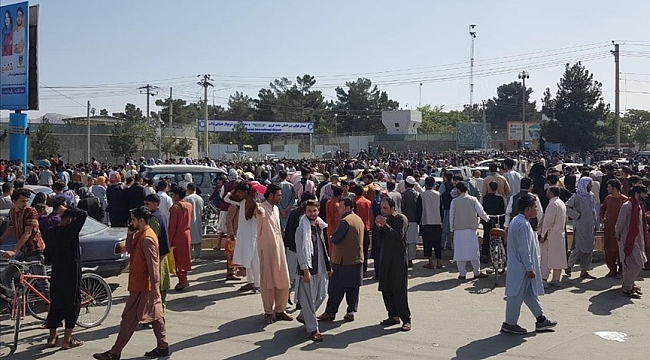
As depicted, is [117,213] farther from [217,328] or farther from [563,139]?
[563,139]

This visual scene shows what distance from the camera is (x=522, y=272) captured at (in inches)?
326

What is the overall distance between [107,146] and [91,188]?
43256 mm

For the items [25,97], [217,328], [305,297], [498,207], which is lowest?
[217,328]

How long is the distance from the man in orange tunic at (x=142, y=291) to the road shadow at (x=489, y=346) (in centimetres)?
327

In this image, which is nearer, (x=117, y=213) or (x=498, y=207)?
(x=498, y=207)

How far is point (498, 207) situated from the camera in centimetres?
1262

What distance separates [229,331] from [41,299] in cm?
232

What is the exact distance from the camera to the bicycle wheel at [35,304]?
8.35 metres

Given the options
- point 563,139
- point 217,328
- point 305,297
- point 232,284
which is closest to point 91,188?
point 232,284

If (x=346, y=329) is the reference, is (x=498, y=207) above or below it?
above

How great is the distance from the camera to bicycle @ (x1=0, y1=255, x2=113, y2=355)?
808 centimetres

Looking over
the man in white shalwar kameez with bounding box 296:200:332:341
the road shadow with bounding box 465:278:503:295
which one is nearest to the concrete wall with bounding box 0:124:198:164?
the road shadow with bounding box 465:278:503:295

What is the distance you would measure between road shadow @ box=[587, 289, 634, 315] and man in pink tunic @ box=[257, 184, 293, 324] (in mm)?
4365

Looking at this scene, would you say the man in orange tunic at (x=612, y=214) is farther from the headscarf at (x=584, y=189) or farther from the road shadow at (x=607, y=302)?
the road shadow at (x=607, y=302)
